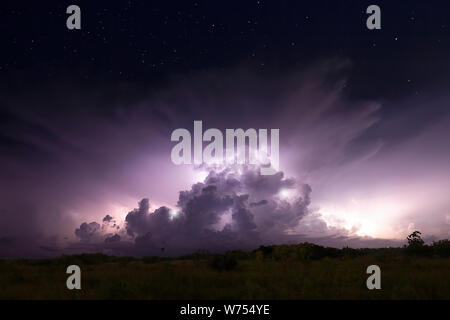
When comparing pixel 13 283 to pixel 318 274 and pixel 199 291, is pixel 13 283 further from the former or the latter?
pixel 318 274

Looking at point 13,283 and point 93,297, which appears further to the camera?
point 13,283

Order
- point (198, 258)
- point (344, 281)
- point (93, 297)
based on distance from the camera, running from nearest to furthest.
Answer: point (93, 297) → point (344, 281) → point (198, 258)

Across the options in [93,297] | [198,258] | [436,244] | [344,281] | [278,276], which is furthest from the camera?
[436,244]

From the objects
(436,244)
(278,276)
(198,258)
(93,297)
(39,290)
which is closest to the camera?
(93,297)

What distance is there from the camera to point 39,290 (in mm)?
13953
